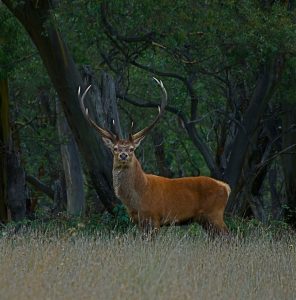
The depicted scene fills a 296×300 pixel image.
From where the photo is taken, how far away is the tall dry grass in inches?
359

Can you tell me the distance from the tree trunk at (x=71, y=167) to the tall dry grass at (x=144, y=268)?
875cm

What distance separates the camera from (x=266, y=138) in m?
22.4

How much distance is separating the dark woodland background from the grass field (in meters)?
3.67

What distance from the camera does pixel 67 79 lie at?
16.4 metres

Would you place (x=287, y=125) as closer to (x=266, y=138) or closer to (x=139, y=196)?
(x=266, y=138)

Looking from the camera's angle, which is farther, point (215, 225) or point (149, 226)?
point (215, 225)

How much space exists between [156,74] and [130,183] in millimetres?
4908

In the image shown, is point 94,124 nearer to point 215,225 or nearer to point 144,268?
point 215,225

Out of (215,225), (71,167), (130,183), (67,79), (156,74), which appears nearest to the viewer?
(130,183)

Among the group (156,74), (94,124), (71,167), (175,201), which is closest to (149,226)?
(175,201)

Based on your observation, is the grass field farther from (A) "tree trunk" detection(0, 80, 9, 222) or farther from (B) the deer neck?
(A) "tree trunk" detection(0, 80, 9, 222)

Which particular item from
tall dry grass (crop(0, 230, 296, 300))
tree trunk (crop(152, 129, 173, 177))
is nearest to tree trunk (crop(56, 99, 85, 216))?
tree trunk (crop(152, 129, 173, 177))

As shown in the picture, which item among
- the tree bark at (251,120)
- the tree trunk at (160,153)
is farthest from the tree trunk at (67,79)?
the tree trunk at (160,153)

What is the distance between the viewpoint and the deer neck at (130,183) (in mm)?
14469
